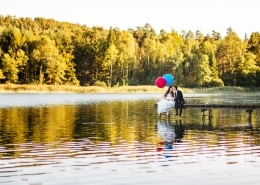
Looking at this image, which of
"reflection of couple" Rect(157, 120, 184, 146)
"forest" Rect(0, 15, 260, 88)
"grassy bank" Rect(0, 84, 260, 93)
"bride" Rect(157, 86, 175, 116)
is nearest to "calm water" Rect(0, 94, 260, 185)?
"reflection of couple" Rect(157, 120, 184, 146)

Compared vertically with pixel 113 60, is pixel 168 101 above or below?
below

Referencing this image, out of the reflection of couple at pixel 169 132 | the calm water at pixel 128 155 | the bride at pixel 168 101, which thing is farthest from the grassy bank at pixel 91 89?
the calm water at pixel 128 155

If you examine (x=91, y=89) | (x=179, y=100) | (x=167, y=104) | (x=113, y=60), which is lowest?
(x=167, y=104)

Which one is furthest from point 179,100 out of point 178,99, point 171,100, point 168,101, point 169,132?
point 169,132

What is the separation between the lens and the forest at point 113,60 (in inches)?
4023

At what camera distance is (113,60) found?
118m

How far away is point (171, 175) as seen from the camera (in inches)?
515

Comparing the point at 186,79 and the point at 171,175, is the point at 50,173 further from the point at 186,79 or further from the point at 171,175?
the point at 186,79

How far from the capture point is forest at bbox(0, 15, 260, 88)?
10219 cm

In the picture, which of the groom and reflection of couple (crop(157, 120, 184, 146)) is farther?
the groom

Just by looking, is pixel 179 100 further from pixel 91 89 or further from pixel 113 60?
pixel 113 60

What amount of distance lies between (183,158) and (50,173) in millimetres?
4332

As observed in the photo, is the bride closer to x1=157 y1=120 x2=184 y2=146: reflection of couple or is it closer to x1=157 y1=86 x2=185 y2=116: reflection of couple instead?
x1=157 y1=86 x2=185 y2=116: reflection of couple

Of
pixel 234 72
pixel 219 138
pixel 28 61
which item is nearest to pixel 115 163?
pixel 219 138
